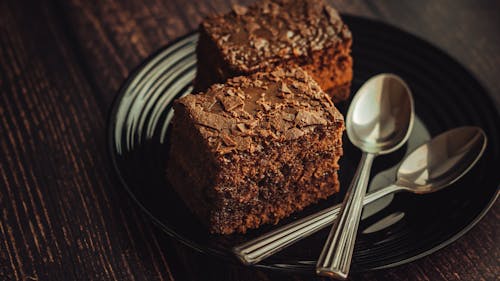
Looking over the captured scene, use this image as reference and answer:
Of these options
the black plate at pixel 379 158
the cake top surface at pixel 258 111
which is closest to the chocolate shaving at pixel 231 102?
the cake top surface at pixel 258 111

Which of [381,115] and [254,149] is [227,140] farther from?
[381,115]

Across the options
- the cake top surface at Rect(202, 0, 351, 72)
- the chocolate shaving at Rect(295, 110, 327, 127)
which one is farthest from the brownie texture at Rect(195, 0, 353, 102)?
the chocolate shaving at Rect(295, 110, 327, 127)

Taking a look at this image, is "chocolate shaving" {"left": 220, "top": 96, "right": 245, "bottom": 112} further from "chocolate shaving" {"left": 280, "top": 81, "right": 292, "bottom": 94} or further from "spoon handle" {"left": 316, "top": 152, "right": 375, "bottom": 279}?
"spoon handle" {"left": 316, "top": 152, "right": 375, "bottom": 279}

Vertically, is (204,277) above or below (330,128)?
below

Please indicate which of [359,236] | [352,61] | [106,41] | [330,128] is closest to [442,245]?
[359,236]

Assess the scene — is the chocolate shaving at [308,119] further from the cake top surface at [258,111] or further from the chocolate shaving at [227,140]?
the chocolate shaving at [227,140]

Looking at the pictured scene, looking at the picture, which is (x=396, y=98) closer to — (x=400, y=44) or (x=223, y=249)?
(x=400, y=44)

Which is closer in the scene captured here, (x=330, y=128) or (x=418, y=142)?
(x=330, y=128)
